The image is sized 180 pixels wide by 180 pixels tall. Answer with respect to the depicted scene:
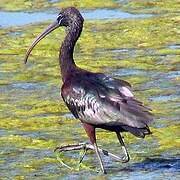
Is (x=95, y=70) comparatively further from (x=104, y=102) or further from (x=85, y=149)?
(x=104, y=102)

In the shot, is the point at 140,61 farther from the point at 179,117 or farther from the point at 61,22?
the point at 61,22

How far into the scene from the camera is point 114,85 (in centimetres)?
989

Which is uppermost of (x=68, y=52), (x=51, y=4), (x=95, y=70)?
(x=68, y=52)

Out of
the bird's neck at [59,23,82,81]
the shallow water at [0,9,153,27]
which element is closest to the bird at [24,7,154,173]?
the bird's neck at [59,23,82,81]

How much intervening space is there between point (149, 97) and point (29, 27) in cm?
599

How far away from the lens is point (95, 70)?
602 inches

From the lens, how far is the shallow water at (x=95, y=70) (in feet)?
33.8

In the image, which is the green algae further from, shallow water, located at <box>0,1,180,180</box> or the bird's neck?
the bird's neck

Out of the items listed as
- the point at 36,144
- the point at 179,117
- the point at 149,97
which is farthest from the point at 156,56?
the point at 36,144

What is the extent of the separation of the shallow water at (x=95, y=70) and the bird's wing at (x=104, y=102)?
1.92 feet

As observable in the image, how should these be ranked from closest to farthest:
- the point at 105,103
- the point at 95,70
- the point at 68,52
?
the point at 105,103 → the point at 68,52 → the point at 95,70

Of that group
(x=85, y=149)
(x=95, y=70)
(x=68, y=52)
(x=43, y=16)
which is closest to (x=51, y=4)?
(x=43, y=16)

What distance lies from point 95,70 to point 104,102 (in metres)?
5.46

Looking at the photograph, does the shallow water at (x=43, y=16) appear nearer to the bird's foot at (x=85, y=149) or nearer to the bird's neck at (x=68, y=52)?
the bird's neck at (x=68, y=52)
